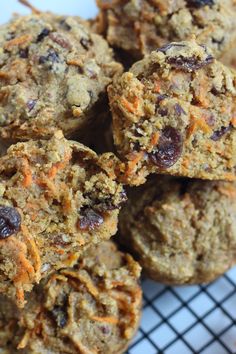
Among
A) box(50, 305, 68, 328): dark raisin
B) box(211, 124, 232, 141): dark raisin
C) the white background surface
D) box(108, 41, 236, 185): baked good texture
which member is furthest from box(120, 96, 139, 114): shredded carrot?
the white background surface

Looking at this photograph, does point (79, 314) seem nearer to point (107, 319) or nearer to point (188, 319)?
point (107, 319)

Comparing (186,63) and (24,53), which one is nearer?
(186,63)

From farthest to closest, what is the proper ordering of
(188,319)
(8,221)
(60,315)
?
(188,319), (60,315), (8,221)

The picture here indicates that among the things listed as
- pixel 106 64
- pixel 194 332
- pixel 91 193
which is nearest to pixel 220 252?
pixel 194 332

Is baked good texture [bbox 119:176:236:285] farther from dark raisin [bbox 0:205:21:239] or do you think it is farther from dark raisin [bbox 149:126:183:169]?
dark raisin [bbox 0:205:21:239]

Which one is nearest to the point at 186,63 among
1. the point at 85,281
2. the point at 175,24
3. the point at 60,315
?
the point at 175,24

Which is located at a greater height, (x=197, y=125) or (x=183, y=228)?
(x=197, y=125)
